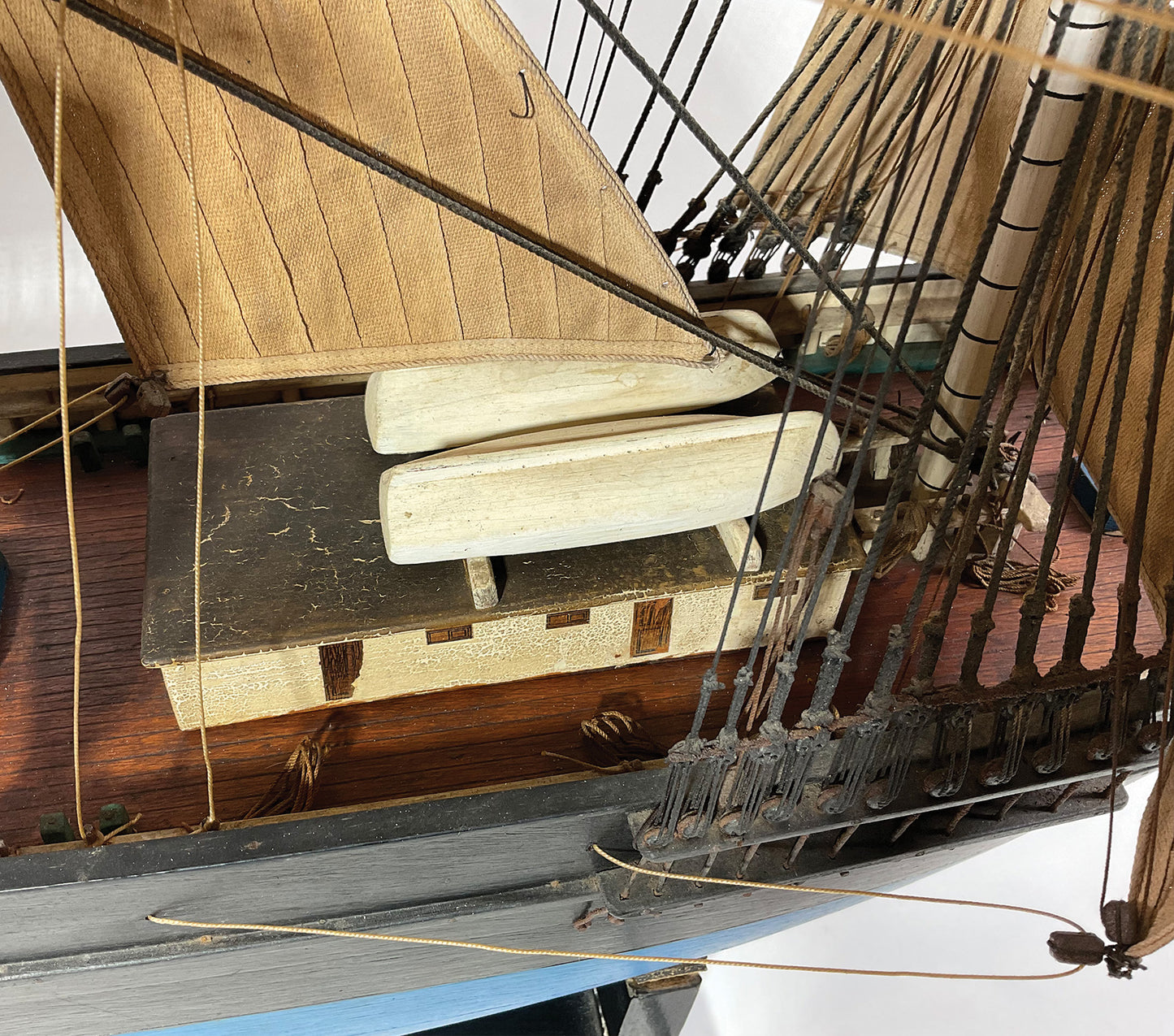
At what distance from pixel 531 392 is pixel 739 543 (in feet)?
1.76

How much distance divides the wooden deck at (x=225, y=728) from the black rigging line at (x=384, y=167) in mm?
768

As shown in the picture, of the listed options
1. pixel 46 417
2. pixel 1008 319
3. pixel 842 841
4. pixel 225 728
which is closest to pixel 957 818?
pixel 842 841

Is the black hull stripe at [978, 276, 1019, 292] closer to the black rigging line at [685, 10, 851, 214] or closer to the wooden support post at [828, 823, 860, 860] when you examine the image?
the black rigging line at [685, 10, 851, 214]

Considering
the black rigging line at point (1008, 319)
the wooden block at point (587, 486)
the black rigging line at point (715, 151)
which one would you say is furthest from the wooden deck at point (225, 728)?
the black rigging line at point (715, 151)

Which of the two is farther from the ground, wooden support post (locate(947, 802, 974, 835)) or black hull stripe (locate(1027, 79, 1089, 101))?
black hull stripe (locate(1027, 79, 1089, 101))

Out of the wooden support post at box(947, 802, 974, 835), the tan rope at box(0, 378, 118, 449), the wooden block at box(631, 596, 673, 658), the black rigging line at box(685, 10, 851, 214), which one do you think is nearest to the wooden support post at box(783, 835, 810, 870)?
the wooden support post at box(947, 802, 974, 835)

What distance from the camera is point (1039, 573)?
88.2 inches

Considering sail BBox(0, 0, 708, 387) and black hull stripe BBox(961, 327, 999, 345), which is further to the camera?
black hull stripe BBox(961, 327, 999, 345)

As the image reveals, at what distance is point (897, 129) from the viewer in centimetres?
267

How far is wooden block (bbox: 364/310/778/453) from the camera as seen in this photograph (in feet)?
8.39

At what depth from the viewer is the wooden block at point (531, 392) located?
2559 millimetres

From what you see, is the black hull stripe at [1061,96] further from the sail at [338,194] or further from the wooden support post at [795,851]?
the wooden support post at [795,851]

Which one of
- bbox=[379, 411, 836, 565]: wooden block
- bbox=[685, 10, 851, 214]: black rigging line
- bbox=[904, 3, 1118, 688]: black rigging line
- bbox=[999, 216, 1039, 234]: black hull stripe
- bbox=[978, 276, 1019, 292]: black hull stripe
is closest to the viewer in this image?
bbox=[904, 3, 1118, 688]: black rigging line

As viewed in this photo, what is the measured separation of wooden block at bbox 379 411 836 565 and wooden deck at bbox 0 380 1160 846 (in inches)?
15.9
